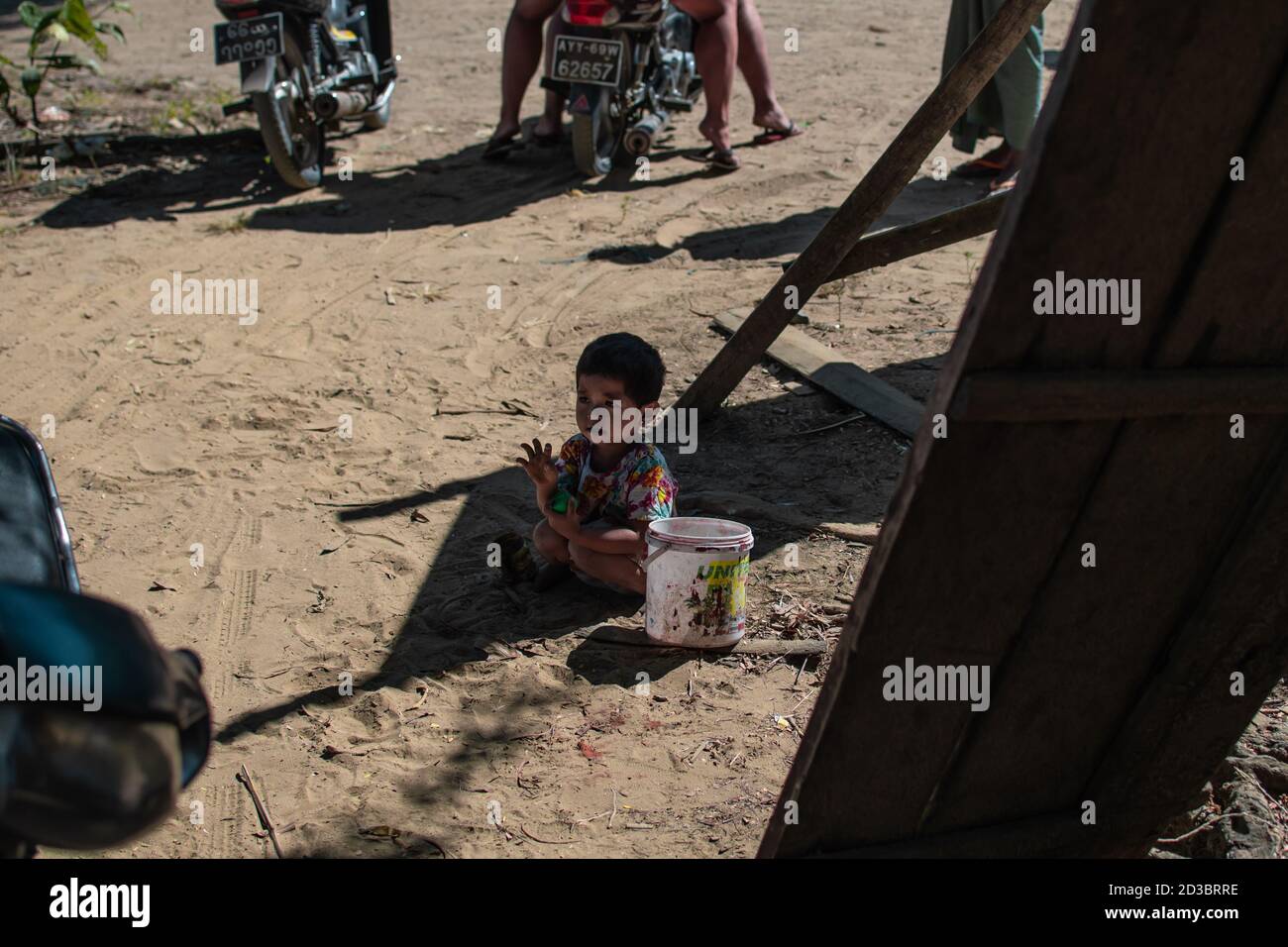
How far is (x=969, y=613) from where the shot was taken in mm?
1971

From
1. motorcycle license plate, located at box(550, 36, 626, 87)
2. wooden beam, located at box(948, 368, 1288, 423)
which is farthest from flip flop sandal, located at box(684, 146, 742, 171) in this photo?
wooden beam, located at box(948, 368, 1288, 423)

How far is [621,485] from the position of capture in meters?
3.61

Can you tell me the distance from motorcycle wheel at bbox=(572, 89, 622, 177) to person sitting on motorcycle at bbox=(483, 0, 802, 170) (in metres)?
A: 0.47

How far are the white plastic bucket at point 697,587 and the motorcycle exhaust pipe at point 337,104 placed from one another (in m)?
5.07

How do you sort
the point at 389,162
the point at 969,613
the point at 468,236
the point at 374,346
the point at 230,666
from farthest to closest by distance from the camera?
the point at 389,162 → the point at 468,236 → the point at 374,346 → the point at 230,666 → the point at 969,613

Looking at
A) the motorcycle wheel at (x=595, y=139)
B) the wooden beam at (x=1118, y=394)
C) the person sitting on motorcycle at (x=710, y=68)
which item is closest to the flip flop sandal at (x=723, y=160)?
the person sitting on motorcycle at (x=710, y=68)

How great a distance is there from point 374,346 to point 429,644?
235 cm

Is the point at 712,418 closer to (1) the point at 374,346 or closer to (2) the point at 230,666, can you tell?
(1) the point at 374,346

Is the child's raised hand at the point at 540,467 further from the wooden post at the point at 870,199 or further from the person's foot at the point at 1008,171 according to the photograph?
the person's foot at the point at 1008,171

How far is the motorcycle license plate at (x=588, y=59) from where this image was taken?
700 cm

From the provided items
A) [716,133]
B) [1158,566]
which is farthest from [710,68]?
[1158,566]

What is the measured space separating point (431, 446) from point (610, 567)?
1.29 metres

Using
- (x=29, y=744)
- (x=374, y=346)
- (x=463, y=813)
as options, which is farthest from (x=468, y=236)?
(x=29, y=744)

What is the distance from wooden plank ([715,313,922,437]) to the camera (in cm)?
463
